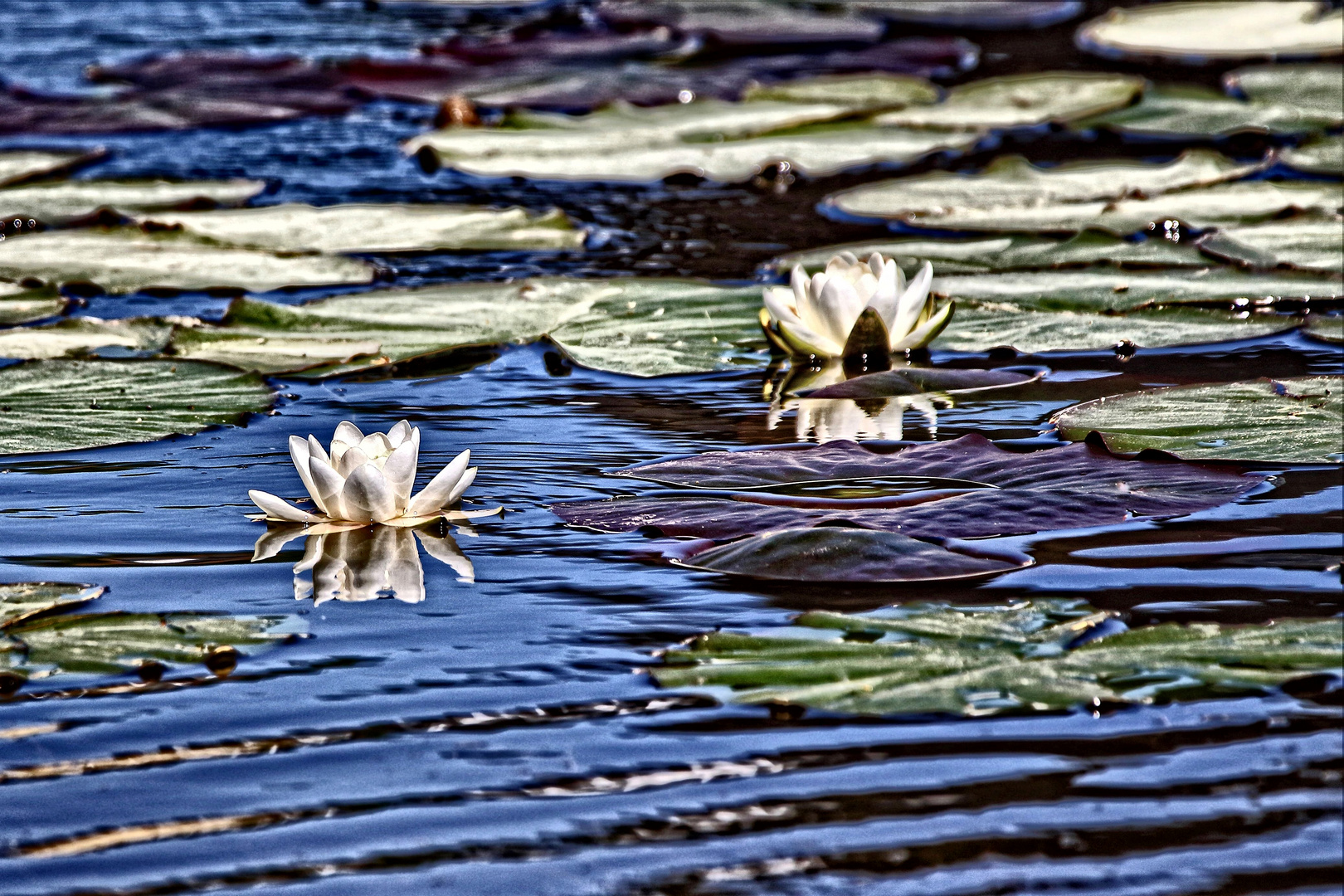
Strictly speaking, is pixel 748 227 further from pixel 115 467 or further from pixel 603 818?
pixel 603 818

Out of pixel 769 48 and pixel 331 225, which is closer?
pixel 331 225

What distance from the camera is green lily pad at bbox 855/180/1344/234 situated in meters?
4.73

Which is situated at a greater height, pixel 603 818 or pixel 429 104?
pixel 429 104

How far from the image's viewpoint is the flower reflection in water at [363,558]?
2.49 metres

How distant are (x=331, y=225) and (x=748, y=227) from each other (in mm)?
1321

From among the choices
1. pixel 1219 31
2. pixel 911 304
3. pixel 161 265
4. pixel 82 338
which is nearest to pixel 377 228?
pixel 161 265

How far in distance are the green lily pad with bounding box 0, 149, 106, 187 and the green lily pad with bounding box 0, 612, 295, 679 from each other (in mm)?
3968

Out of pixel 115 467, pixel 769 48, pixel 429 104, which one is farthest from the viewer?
pixel 769 48

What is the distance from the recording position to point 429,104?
7.73 metres

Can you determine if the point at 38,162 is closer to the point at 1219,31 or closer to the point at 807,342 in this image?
the point at 807,342

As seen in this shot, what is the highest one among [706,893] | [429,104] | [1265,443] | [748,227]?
[429,104]

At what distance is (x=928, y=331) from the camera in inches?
147

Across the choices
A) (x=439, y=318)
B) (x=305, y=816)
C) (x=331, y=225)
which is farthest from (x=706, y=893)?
(x=331, y=225)

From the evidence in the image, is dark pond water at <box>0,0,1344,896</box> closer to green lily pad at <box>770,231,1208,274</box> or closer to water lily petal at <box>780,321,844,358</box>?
water lily petal at <box>780,321,844,358</box>
